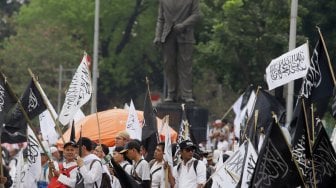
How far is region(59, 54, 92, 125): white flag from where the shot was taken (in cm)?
1902

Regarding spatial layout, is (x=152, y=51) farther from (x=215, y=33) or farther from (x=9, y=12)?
(x=215, y=33)

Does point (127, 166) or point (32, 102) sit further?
point (32, 102)

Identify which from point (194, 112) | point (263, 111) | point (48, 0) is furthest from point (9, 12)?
point (263, 111)

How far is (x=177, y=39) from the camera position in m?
26.3

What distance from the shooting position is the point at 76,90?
19.5 meters

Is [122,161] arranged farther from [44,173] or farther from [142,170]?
[44,173]

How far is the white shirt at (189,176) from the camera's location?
17531 mm

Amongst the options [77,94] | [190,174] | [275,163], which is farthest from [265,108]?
[275,163]

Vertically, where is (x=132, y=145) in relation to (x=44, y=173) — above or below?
above

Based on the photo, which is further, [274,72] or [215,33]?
[215,33]

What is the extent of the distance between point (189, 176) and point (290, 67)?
1830 mm

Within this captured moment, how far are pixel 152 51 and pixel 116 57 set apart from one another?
6.19ft

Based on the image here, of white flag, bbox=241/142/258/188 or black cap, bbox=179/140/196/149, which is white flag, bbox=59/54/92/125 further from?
white flag, bbox=241/142/258/188

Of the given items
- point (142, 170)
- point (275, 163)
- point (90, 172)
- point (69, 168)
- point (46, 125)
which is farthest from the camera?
point (46, 125)
